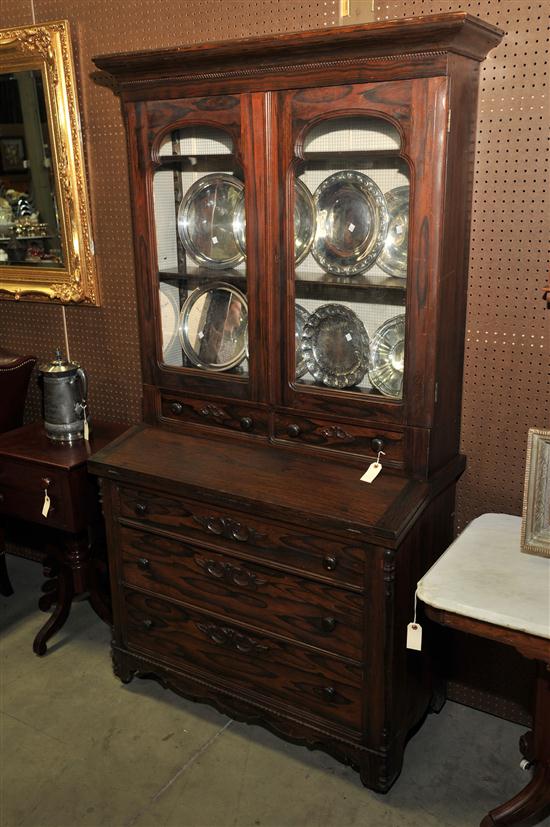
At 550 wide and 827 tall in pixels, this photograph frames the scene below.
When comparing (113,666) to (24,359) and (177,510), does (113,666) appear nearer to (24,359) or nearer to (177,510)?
(177,510)

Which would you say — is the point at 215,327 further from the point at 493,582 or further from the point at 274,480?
the point at 493,582

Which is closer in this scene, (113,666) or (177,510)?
(177,510)

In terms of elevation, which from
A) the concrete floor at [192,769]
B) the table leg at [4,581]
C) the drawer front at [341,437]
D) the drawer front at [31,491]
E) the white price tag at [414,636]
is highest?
the drawer front at [341,437]

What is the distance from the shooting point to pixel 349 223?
8.41 ft

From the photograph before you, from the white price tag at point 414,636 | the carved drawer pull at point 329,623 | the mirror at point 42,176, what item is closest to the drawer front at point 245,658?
the carved drawer pull at point 329,623

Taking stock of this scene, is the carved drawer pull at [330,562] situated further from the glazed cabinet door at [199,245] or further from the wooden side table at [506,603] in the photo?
the glazed cabinet door at [199,245]

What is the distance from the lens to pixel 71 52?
322cm

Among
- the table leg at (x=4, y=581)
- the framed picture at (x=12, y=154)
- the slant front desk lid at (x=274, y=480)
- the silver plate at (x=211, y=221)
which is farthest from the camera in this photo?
the table leg at (x=4, y=581)

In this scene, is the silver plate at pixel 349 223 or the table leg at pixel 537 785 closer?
the table leg at pixel 537 785

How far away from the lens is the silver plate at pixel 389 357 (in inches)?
99.2

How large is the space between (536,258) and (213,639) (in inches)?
68.1

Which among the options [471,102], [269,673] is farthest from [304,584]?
[471,102]

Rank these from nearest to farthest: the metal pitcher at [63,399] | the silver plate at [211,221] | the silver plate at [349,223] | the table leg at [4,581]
→ 1. the silver plate at [349,223]
2. the silver plate at [211,221]
3. the metal pitcher at [63,399]
4. the table leg at [4,581]

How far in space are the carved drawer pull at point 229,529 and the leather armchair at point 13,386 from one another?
142cm
